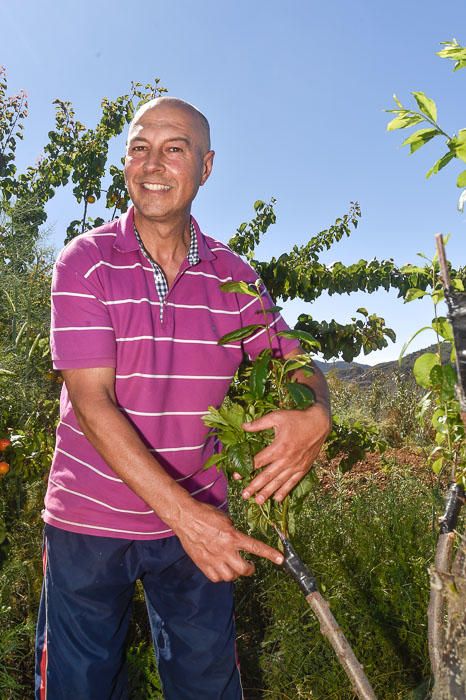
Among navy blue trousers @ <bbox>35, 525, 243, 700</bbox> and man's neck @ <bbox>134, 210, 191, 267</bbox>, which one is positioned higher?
man's neck @ <bbox>134, 210, 191, 267</bbox>

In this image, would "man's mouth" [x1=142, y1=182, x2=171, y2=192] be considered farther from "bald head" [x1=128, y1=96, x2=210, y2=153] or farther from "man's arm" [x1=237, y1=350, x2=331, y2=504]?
"man's arm" [x1=237, y1=350, x2=331, y2=504]

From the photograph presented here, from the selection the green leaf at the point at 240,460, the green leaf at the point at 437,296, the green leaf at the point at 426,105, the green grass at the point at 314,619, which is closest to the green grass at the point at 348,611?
the green grass at the point at 314,619

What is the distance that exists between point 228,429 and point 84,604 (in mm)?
826

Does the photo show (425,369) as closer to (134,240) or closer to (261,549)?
(261,549)

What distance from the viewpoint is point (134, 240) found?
6.73 ft

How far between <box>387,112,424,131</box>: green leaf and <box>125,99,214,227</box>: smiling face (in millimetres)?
778

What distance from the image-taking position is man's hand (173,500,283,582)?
153cm

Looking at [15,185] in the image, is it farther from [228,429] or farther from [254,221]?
[228,429]

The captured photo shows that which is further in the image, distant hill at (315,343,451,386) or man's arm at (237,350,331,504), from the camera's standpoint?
distant hill at (315,343,451,386)

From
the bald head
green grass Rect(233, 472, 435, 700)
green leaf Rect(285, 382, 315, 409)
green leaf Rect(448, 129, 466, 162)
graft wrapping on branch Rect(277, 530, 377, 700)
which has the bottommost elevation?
green grass Rect(233, 472, 435, 700)

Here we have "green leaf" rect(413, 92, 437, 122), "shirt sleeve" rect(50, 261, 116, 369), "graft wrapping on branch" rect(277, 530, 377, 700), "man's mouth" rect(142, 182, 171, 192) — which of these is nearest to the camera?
"graft wrapping on branch" rect(277, 530, 377, 700)

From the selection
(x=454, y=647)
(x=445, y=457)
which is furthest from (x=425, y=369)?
Answer: (x=454, y=647)

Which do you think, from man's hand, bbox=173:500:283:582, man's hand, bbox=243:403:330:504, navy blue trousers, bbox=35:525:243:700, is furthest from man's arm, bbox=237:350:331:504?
navy blue trousers, bbox=35:525:243:700

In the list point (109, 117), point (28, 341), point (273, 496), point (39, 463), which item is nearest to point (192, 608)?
point (273, 496)
